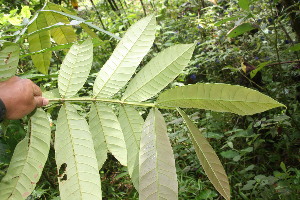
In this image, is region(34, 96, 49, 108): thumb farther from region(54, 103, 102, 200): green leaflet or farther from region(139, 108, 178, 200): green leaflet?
region(139, 108, 178, 200): green leaflet

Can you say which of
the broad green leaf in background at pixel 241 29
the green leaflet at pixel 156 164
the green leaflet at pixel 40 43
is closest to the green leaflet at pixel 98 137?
the green leaflet at pixel 156 164

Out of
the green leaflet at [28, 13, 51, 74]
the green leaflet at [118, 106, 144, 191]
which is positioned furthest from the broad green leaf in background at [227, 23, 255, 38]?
the green leaflet at [118, 106, 144, 191]

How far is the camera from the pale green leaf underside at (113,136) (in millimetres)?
540

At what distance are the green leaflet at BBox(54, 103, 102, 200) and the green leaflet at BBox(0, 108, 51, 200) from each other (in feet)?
0.12

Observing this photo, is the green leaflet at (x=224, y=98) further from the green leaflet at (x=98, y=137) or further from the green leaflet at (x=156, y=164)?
the green leaflet at (x=98, y=137)

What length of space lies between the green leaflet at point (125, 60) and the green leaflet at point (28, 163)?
0.41ft

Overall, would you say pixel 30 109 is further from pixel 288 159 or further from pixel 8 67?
pixel 288 159

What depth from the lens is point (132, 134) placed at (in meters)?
0.53

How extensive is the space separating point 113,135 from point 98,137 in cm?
3

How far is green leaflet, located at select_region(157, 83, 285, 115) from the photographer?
42cm

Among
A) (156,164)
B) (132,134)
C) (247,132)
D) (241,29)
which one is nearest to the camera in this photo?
A: (156,164)

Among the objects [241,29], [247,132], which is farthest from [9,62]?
[247,132]

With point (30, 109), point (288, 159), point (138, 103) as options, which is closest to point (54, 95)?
point (30, 109)

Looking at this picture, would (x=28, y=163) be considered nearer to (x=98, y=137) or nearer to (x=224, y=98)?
(x=98, y=137)
